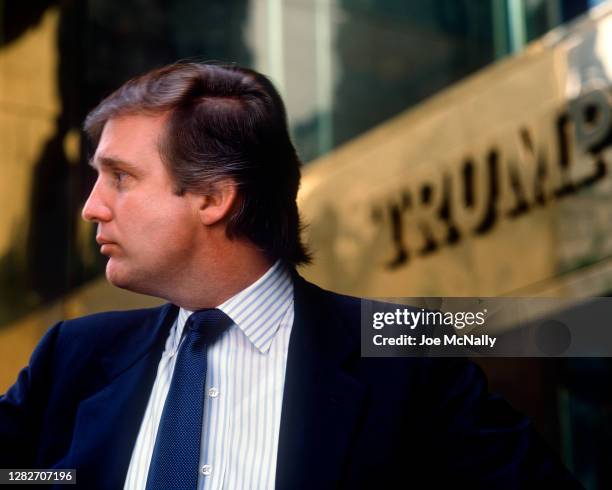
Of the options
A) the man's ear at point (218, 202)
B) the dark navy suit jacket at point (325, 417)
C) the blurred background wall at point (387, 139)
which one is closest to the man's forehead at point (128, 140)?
the man's ear at point (218, 202)

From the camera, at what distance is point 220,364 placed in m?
1.92

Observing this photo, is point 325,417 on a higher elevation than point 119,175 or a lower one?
lower

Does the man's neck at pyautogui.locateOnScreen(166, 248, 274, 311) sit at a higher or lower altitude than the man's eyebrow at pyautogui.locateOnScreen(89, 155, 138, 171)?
lower

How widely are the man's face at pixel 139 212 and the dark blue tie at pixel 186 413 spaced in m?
0.11

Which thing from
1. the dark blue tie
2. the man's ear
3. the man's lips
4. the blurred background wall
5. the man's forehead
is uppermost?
the blurred background wall

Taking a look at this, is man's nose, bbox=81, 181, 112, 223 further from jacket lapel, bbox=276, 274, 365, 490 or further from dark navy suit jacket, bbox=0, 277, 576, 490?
jacket lapel, bbox=276, 274, 365, 490

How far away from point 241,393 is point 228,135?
545mm

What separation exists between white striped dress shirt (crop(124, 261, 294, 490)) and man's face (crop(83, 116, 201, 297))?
128mm

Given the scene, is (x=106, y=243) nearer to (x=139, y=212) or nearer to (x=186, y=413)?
(x=139, y=212)

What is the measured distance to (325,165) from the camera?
4.78 m

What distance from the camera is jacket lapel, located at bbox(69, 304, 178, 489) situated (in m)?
1.83

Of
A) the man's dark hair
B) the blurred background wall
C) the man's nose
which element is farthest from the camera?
the blurred background wall

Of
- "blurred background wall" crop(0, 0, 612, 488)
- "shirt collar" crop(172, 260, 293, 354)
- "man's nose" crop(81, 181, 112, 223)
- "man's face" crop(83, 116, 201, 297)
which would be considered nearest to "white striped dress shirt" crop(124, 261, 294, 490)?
"shirt collar" crop(172, 260, 293, 354)

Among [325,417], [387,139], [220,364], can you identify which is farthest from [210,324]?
[387,139]
